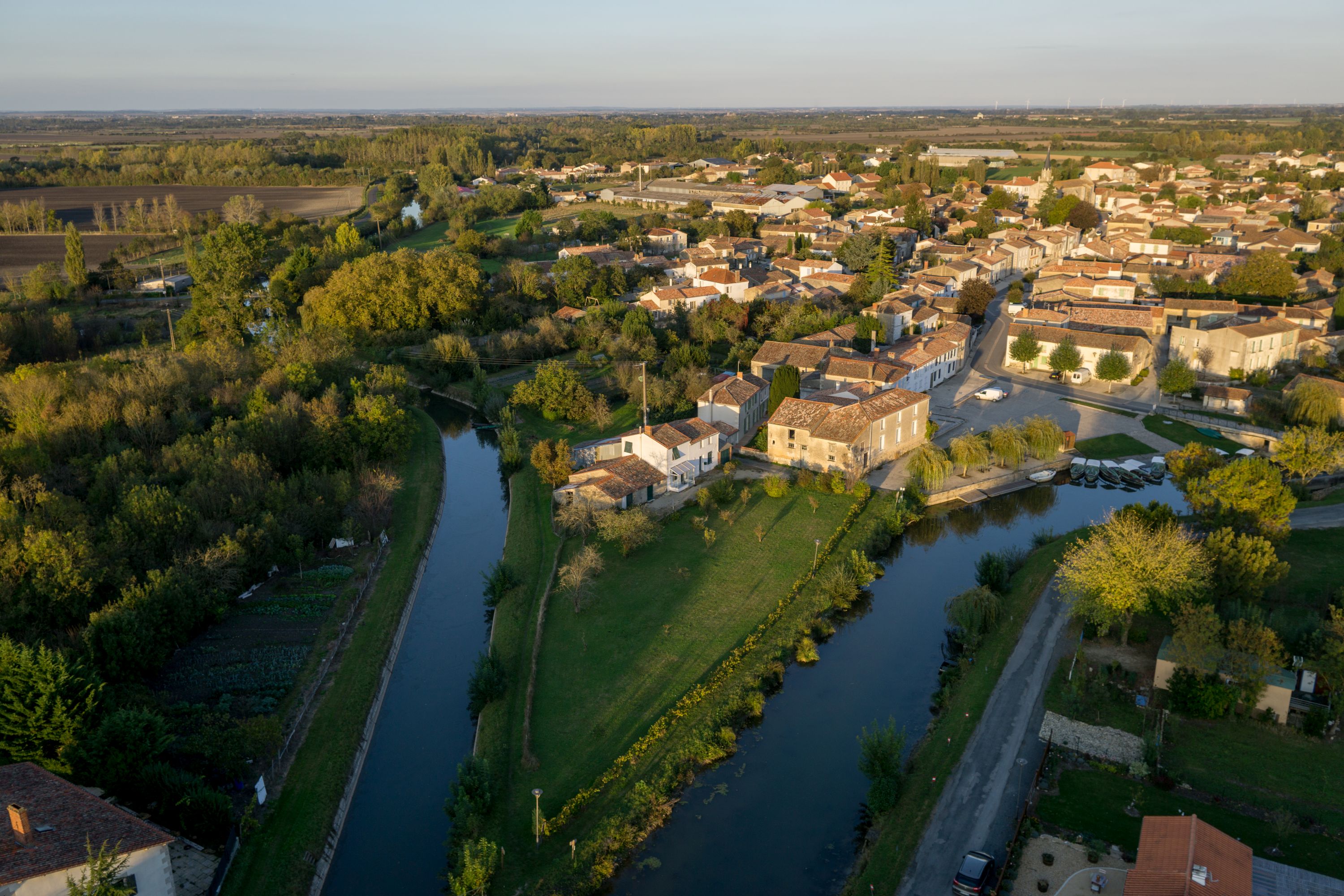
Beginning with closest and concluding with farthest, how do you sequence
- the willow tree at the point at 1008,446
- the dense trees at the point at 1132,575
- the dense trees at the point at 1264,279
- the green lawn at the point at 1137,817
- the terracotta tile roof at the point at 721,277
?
the green lawn at the point at 1137,817
the dense trees at the point at 1132,575
the willow tree at the point at 1008,446
the dense trees at the point at 1264,279
the terracotta tile roof at the point at 721,277

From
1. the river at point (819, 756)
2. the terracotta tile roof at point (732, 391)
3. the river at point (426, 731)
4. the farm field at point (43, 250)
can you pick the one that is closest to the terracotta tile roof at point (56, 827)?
the river at point (426, 731)

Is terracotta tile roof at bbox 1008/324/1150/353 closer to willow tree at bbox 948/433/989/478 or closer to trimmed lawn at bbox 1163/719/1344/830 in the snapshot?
willow tree at bbox 948/433/989/478

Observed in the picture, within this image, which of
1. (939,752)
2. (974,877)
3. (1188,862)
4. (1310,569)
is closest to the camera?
(1188,862)

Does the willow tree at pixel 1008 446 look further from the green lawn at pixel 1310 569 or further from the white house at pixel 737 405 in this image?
the white house at pixel 737 405

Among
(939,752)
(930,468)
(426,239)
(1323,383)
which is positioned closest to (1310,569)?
(930,468)

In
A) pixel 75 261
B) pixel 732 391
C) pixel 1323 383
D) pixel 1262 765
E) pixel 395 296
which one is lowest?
pixel 1262 765

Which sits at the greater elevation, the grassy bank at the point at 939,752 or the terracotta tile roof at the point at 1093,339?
the terracotta tile roof at the point at 1093,339

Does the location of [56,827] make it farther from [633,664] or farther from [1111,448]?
[1111,448]
